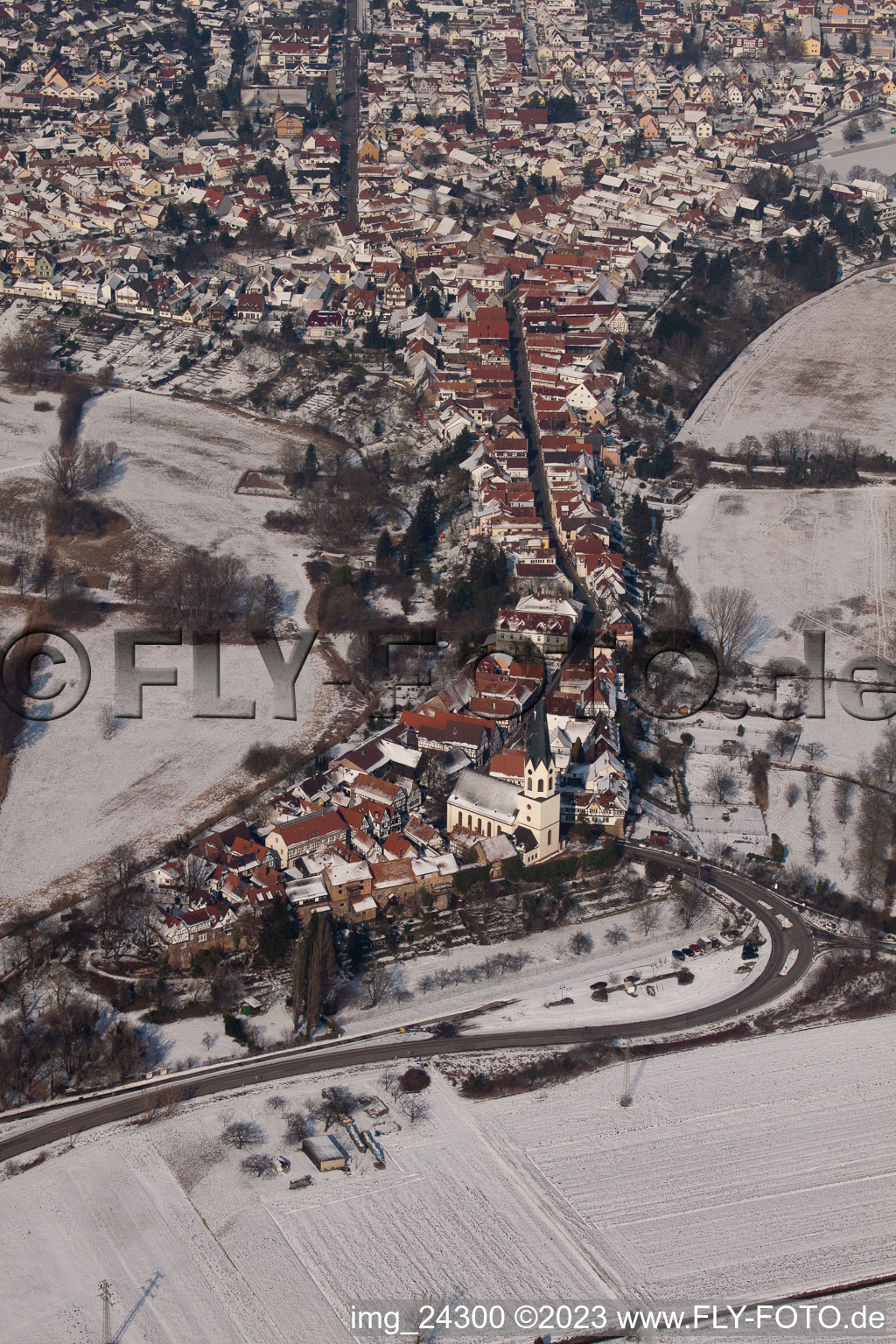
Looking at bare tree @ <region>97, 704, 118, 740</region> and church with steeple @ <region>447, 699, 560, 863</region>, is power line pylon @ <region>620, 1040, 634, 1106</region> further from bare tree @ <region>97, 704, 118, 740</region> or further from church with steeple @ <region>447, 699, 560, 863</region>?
bare tree @ <region>97, 704, 118, 740</region>

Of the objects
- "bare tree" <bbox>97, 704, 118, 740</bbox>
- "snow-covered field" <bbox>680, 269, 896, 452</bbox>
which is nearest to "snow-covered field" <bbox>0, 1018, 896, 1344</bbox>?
"bare tree" <bbox>97, 704, 118, 740</bbox>

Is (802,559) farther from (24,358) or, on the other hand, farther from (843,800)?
(24,358)

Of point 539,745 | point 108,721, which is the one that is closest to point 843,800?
point 539,745

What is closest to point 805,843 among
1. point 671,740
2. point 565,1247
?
point 671,740

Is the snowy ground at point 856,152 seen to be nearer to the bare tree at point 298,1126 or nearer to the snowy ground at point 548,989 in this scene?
the snowy ground at point 548,989

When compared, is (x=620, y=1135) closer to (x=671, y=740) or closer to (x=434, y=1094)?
(x=434, y=1094)
